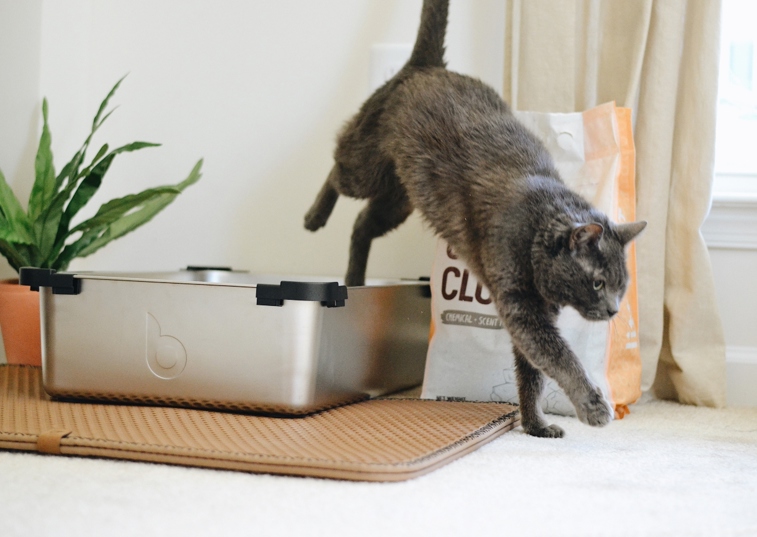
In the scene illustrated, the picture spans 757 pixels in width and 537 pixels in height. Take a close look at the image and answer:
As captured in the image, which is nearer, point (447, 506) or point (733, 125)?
point (447, 506)

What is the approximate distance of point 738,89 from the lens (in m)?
1.81

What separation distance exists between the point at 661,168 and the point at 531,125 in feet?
Answer: 1.07

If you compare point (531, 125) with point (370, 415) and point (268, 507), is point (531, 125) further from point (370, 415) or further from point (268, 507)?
point (268, 507)

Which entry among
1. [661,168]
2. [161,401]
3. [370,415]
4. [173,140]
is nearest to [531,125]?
[661,168]

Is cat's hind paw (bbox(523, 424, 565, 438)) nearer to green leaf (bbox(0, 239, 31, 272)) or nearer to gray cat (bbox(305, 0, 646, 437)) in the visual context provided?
gray cat (bbox(305, 0, 646, 437))

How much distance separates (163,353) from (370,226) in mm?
536

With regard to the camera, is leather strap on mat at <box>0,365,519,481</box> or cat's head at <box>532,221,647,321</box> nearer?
leather strap on mat at <box>0,365,519,481</box>

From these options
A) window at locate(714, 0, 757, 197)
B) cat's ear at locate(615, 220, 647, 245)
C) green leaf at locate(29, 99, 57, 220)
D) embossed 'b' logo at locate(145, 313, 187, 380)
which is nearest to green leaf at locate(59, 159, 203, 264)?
green leaf at locate(29, 99, 57, 220)

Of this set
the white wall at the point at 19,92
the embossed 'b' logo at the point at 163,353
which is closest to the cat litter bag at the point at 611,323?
the embossed 'b' logo at the point at 163,353

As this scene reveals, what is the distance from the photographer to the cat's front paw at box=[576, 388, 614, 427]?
105 cm

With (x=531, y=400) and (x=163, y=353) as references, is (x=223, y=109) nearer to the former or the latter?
(x=163, y=353)

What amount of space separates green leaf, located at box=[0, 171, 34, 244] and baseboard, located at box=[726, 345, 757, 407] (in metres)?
1.56

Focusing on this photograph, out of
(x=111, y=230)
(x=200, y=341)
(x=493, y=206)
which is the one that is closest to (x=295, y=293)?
(x=200, y=341)

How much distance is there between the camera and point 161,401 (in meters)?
1.25
